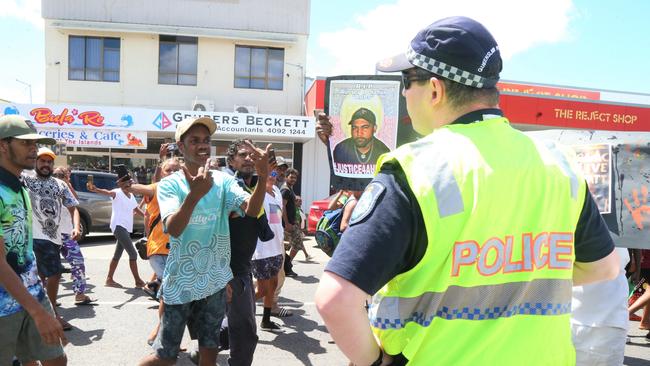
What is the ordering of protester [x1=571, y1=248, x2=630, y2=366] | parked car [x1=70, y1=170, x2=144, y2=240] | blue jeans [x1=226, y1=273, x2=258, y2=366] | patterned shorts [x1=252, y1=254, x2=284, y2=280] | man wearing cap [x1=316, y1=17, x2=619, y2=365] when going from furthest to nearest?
parked car [x1=70, y1=170, x2=144, y2=240]
patterned shorts [x1=252, y1=254, x2=284, y2=280]
blue jeans [x1=226, y1=273, x2=258, y2=366]
protester [x1=571, y1=248, x2=630, y2=366]
man wearing cap [x1=316, y1=17, x2=619, y2=365]

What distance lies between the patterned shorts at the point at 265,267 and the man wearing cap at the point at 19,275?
2648 millimetres

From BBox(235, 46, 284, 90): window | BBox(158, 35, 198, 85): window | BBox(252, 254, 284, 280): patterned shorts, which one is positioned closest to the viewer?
BBox(252, 254, 284, 280): patterned shorts

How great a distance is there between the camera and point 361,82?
2900 millimetres

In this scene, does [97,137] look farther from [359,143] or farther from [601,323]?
[601,323]

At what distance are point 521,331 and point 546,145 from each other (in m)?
0.55

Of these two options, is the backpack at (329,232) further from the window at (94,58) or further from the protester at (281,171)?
the window at (94,58)

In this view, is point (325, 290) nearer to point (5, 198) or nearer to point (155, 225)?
point (5, 198)

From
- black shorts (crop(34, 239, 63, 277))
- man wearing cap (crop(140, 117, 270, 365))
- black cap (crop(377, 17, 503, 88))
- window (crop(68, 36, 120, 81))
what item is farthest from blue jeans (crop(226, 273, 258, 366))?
window (crop(68, 36, 120, 81))

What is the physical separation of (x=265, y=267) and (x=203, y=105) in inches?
583

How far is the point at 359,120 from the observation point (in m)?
2.88

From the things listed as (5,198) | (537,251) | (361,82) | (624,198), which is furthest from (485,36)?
(5,198)

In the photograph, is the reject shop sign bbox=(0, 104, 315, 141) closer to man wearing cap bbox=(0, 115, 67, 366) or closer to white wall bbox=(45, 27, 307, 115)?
white wall bbox=(45, 27, 307, 115)

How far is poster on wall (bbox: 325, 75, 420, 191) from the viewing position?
9.43 ft

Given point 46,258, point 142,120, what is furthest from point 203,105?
point 46,258
